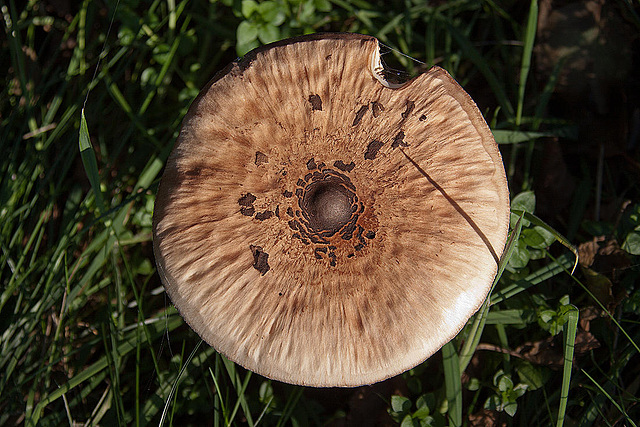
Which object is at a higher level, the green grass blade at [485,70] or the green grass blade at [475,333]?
the green grass blade at [485,70]

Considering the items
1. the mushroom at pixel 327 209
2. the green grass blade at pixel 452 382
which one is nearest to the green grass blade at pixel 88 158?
the mushroom at pixel 327 209

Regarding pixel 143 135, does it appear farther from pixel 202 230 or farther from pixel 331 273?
pixel 331 273

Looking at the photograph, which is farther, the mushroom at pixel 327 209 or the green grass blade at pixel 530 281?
the green grass blade at pixel 530 281

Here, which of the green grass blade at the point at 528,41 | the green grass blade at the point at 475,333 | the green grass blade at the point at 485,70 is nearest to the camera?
the green grass blade at the point at 475,333

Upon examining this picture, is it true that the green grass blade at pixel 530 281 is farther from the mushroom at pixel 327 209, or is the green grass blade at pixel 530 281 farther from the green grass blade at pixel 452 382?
the mushroom at pixel 327 209

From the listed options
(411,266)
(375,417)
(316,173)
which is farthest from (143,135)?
(375,417)

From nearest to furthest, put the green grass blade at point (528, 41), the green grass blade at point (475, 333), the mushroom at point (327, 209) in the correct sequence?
1. the mushroom at point (327, 209)
2. the green grass blade at point (475, 333)
3. the green grass blade at point (528, 41)

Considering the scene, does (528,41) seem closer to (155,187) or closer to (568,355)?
(568,355)

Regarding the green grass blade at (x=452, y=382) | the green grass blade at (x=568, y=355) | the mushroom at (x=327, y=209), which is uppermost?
the mushroom at (x=327, y=209)
